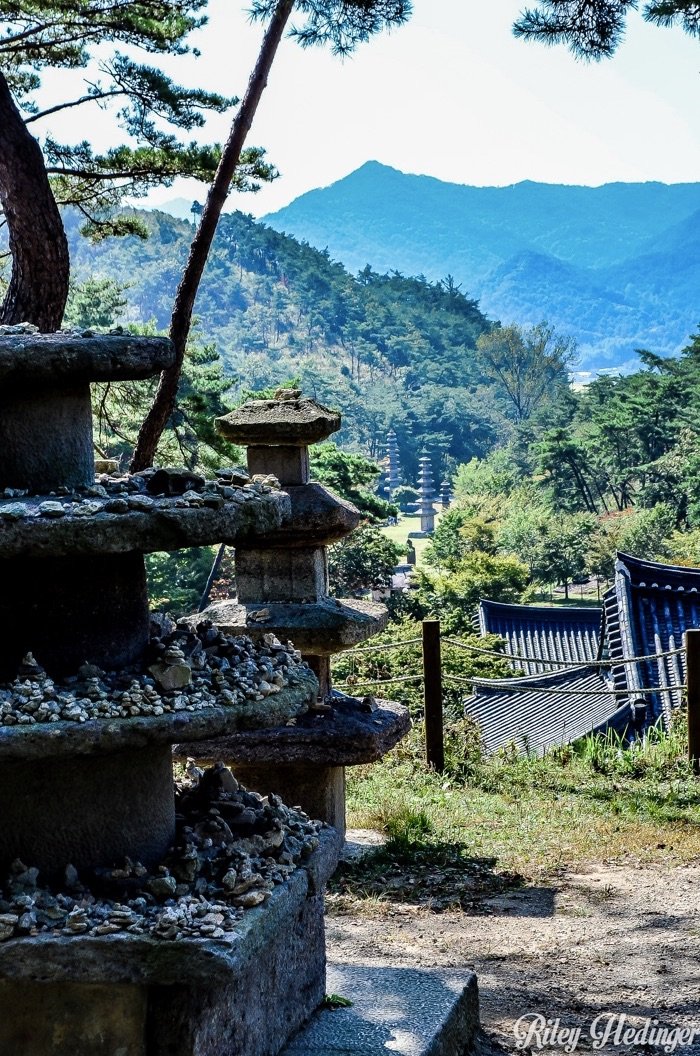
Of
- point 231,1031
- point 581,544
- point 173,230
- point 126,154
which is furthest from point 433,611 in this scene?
point 173,230

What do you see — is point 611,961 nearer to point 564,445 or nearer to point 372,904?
point 372,904

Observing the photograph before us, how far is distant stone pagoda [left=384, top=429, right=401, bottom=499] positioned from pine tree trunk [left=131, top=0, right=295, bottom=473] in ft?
230

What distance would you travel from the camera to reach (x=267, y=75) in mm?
8945

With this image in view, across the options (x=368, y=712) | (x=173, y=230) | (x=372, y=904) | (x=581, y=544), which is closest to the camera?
(x=372, y=904)

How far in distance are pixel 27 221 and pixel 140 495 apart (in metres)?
5.12

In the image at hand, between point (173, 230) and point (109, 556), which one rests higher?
point (173, 230)

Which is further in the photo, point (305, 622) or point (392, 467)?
point (392, 467)

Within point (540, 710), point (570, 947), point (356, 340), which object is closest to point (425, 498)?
point (356, 340)

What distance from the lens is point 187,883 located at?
3188 millimetres

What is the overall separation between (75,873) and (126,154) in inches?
295

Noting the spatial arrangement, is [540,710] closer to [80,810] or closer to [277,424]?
[277,424]

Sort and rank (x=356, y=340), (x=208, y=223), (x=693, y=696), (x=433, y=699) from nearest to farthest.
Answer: (x=693, y=696) → (x=433, y=699) → (x=208, y=223) → (x=356, y=340)

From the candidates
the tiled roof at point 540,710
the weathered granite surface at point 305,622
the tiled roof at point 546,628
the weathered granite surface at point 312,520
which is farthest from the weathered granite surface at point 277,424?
the tiled roof at point 546,628

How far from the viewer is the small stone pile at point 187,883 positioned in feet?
9.64
